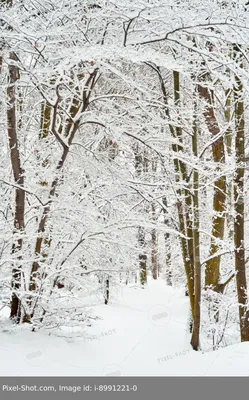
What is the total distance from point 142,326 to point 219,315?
5.36ft

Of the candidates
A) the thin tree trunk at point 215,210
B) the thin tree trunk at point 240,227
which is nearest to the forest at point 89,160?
the thin tree trunk at point 240,227

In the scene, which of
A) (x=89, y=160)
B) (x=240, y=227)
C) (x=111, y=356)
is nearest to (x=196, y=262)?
(x=240, y=227)

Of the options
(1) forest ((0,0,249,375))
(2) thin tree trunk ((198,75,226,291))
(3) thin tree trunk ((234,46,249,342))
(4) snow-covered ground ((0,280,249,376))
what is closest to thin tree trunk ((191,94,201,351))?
(1) forest ((0,0,249,375))

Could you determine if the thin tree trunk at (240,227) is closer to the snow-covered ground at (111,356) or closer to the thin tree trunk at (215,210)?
the snow-covered ground at (111,356)

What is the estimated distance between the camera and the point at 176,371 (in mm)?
4031

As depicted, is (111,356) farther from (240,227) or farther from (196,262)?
(240,227)

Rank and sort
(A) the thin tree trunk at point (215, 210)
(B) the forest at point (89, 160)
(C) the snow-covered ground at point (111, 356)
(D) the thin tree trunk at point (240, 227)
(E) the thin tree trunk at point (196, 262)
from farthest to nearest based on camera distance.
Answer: (A) the thin tree trunk at point (215, 210)
(E) the thin tree trunk at point (196, 262)
(D) the thin tree trunk at point (240, 227)
(C) the snow-covered ground at point (111, 356)
(B) the forest at point (89, 160)

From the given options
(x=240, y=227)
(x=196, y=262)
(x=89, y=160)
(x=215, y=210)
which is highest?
(x=89, y=160)

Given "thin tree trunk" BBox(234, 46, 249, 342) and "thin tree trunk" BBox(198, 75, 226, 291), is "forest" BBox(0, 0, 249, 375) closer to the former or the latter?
"thin tree trunk" BBox(234, 46, 249, 342)

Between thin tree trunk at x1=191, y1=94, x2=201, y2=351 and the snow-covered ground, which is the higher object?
thin tree trunk at x1=191, y1=94, x2=201, y2=351

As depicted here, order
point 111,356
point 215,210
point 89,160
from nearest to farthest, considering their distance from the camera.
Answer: point 111,356, point 89,160, point 215,210

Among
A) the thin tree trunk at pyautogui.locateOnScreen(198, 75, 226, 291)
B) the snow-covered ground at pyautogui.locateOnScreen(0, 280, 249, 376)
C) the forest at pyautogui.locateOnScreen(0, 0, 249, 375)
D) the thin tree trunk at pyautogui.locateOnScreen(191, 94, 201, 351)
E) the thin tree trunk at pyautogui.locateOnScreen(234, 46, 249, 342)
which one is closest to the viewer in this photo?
the forest at pyautogui.locateOnScreen(0, 0, 249, 375)
